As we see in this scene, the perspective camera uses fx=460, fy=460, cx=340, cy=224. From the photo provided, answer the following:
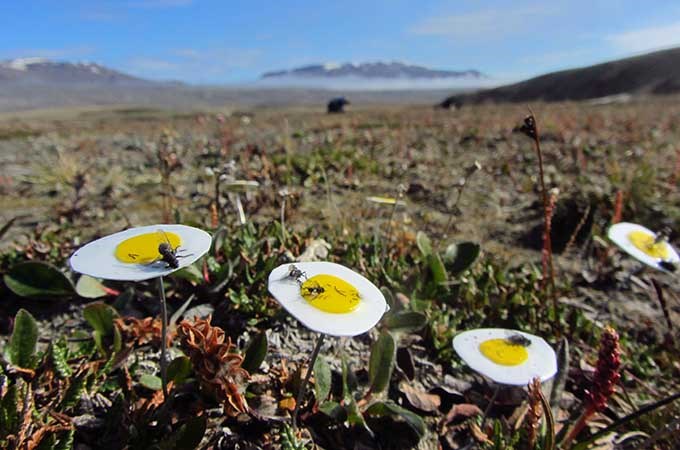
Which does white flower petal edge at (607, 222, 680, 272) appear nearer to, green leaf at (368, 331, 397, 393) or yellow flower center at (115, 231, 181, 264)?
green leaf at (368, 331, 397, 393)

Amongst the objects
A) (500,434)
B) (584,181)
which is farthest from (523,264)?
(584,181)

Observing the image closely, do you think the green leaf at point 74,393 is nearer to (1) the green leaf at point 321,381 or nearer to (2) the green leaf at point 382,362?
(1) the green leaf at point 321,381

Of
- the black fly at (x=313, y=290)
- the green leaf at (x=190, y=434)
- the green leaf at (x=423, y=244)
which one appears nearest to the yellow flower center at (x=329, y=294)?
the black fly at (x=313, y=290)

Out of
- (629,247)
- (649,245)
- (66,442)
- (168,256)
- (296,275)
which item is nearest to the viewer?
(168,256)

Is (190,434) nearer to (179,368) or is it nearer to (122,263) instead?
(179,368)

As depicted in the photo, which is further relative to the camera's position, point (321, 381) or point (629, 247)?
point (629, 247)

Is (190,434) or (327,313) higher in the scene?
(327,313)

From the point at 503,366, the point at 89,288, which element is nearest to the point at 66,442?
the point at 89,288
